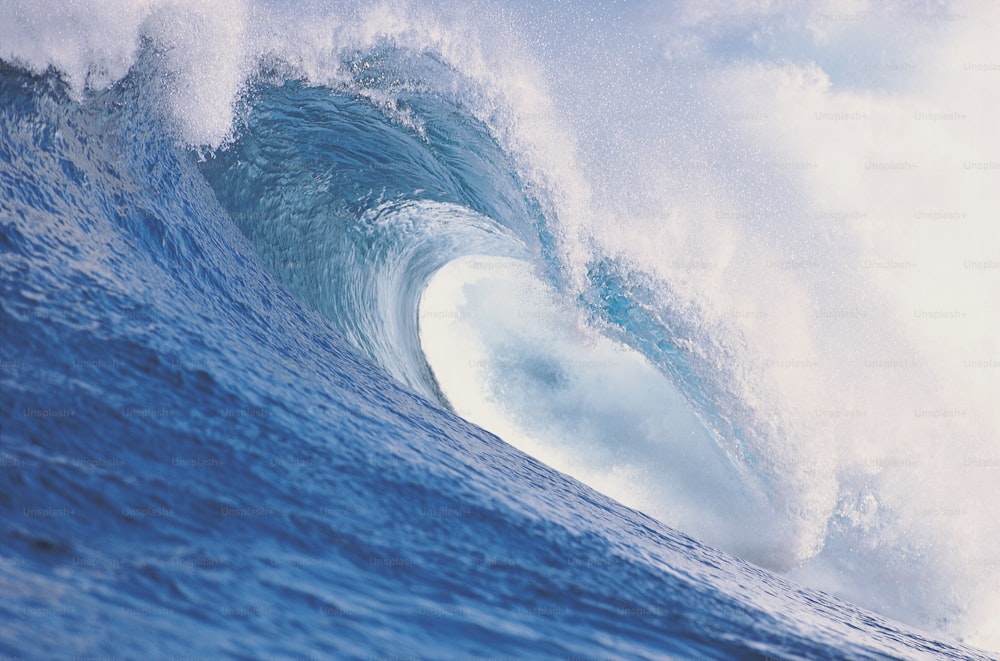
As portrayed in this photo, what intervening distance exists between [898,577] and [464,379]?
11.8 ft

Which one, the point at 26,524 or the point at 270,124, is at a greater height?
the point at 270,124

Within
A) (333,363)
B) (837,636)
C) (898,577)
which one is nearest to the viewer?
(837,636)

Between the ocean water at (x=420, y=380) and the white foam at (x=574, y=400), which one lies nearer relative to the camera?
the ocean water at (x=420, y=380)

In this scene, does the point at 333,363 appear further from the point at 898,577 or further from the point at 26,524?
the point at 898,577

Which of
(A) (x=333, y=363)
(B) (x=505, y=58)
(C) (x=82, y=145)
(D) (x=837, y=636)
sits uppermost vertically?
(B) (x=505, y=58)

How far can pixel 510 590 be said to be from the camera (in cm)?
223

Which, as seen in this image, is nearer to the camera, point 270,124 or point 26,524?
point 26,524

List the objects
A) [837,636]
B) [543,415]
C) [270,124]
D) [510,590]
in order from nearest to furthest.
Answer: [510,590], [837,636], [270,124], [543,415]

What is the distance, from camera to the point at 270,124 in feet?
18.8

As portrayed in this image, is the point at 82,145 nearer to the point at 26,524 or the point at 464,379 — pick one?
the point at 26,524

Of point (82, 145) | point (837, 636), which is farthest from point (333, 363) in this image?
point (837, 636)

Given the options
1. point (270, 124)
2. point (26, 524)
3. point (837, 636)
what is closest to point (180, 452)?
point (26, 524)

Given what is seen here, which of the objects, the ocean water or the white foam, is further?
the white foam

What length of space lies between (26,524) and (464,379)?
5.30 m
